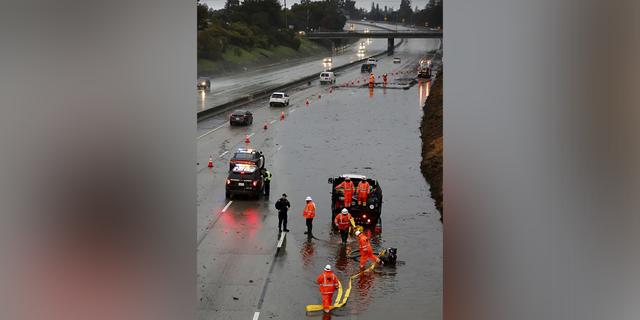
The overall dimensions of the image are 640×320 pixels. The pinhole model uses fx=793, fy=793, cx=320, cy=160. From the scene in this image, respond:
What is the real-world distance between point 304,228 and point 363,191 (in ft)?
6.83

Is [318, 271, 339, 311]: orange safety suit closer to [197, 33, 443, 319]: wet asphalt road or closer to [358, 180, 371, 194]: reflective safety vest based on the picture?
[197, 33, 443, 319]: wet asphalt road

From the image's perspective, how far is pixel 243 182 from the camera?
26.2 metres

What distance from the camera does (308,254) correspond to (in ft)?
66.6

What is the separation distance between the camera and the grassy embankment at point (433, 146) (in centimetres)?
2933

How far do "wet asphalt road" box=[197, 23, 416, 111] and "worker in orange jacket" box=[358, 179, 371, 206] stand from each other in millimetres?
31185

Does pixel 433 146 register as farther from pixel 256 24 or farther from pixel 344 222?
pixel 256 24

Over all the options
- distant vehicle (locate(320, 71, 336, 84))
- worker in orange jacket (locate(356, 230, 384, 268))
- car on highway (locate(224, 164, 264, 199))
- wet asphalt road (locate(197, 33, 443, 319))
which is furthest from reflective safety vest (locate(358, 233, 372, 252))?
distant vehicle (locate(320, 71, 336, 84))

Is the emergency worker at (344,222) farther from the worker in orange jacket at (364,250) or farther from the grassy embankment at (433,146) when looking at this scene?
the grassy embankment at (433,146)

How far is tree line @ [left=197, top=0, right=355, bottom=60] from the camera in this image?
8650cm

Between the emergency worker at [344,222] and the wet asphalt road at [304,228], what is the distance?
1.32 ft
